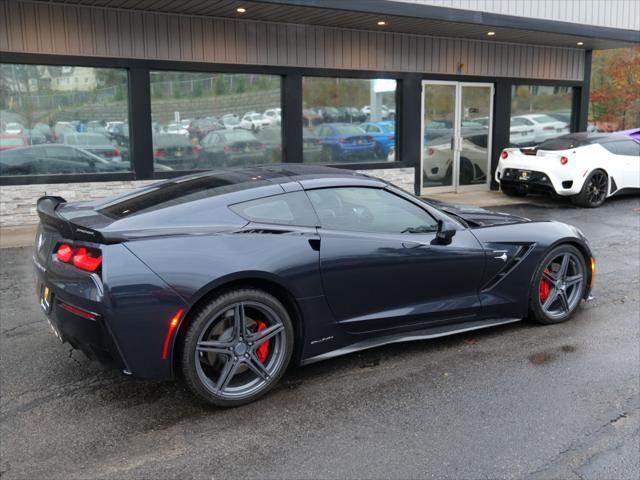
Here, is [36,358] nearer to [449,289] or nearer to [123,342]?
[123,342]

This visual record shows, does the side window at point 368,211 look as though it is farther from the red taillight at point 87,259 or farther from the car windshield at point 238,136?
the car windshield at point 238,136

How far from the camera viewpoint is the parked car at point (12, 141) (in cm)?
955

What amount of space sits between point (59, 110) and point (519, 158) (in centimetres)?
869

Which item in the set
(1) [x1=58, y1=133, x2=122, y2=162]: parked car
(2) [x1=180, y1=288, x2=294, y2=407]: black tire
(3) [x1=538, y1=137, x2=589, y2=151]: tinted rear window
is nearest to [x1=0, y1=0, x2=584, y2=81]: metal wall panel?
(1) [x1=58, y1=133, x2=122, y2=162]: parked car

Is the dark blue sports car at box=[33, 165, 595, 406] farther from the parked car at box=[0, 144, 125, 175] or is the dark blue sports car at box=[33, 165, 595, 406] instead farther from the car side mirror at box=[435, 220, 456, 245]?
the parked car at box=[0, 144, 125, 175]

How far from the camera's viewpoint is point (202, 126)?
35.8 ft

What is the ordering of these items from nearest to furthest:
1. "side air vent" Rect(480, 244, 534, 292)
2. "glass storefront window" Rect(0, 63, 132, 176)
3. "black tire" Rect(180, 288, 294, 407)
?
"black tire" Rect(180, 288, 294, 407)
"side air vent" Rect(480, 244, 534, 292)
"glass storefront window" Rect(0, 63, 132, 176)

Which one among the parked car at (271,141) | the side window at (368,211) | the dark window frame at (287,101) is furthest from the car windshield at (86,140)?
the side window at (368,211)

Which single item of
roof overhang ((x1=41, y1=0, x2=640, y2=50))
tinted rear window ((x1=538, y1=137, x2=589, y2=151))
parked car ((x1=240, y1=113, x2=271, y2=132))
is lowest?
tinted rear window ((x1=538, y1=137, x2=589, y2=151))

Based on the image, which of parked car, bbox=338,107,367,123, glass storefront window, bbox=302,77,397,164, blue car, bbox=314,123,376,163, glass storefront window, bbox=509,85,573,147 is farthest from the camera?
glass storefront window, bbox=509,85,573,147

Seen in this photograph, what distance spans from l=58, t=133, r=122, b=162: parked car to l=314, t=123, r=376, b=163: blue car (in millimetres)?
3820

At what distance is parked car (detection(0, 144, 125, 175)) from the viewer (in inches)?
380

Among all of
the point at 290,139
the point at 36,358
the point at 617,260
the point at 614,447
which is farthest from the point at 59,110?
the point at 614,447

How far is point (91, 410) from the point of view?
361 centimetres
